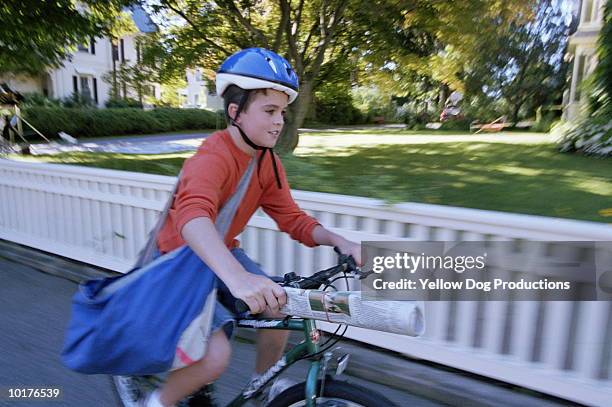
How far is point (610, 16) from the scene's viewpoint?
508 inches

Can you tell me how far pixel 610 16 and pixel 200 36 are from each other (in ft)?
35.1

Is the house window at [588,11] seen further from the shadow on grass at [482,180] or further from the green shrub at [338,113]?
the green shrub at [338,113]

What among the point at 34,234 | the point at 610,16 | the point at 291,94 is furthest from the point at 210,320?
the point at 610,16

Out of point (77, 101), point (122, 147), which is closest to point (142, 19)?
point (122, 147)

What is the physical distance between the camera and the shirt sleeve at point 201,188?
1720 millimetres

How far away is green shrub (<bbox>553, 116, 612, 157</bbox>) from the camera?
1090cm

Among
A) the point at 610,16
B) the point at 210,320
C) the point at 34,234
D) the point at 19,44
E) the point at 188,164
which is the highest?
the point at 610,16

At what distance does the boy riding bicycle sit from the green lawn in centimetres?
Answer: 166

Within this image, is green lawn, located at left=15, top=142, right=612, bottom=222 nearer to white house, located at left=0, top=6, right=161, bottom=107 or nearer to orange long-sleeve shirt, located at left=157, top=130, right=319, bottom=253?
orange long-sleeve shirt, located at left=157, top=130, right=319, bottom=253

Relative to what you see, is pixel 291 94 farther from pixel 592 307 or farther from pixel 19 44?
pixel 19 44

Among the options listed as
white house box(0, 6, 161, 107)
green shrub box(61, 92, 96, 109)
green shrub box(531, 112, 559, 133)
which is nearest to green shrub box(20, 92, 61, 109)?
green shrub box(61, 92, 96, 109)

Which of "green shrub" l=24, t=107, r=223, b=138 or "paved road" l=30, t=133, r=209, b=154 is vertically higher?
"green shrub" l=24, t=107, r=223, b=138

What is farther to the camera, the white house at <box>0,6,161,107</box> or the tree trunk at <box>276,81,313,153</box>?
the white house at <box>0,6,161,107</box>

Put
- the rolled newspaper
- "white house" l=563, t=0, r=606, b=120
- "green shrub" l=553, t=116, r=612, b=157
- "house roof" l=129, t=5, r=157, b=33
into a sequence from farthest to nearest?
"white house" l=563, t=0, r=606, b=120, "green shrub" l=553, t=116, r=612, b=157, "house roof" l=129, t=5, r=157, b=33, the rolled newspaper
